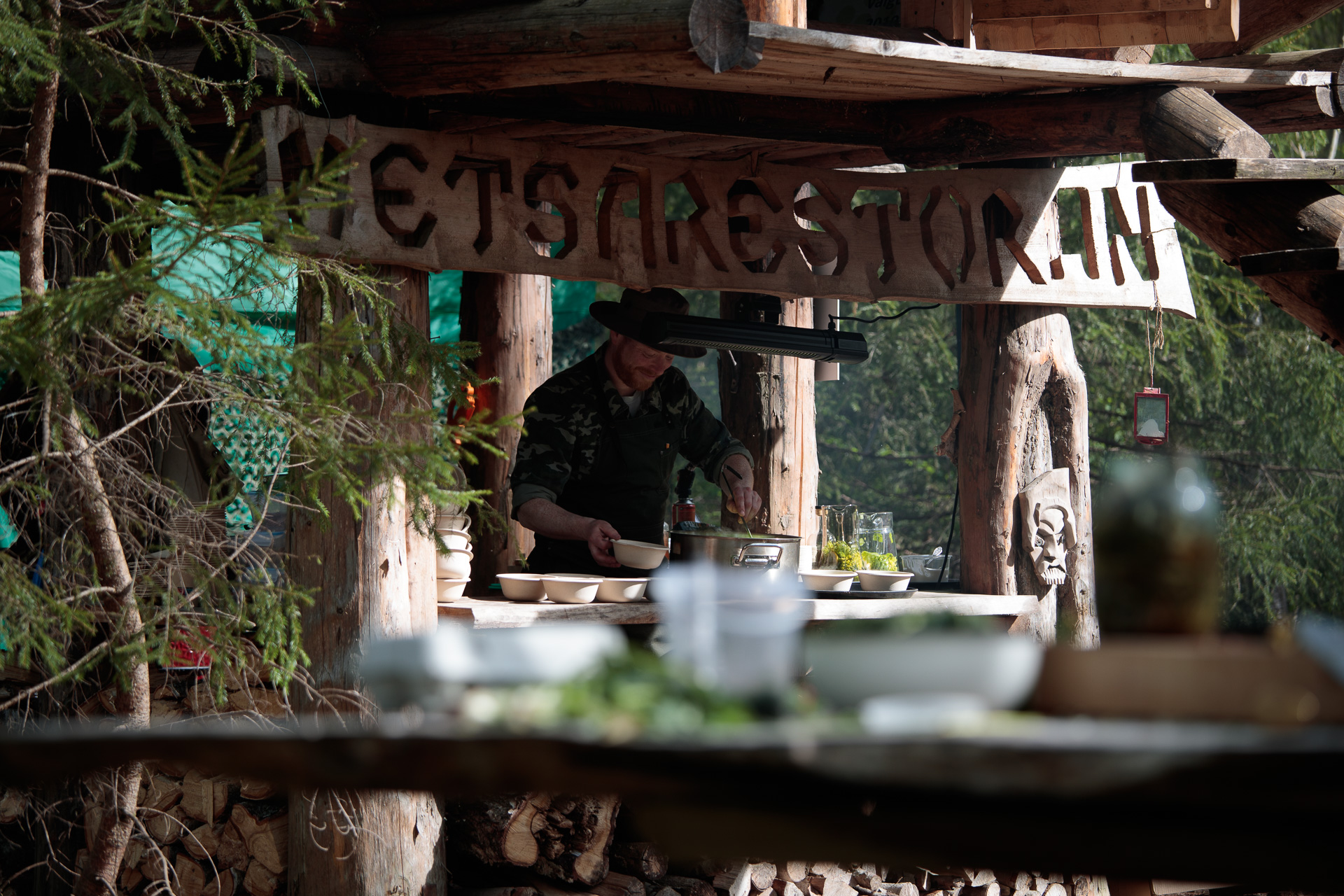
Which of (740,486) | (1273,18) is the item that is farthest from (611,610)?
(1273,18)

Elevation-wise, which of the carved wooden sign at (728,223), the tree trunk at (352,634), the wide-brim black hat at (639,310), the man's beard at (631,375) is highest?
the carved wooden sign at (728,223)

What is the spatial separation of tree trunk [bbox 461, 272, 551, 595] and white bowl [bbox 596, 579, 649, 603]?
1.64 metres

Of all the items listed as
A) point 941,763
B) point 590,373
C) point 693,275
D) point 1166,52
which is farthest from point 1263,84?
point 1166,52

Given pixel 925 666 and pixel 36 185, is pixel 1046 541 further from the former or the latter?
pixel 925 666

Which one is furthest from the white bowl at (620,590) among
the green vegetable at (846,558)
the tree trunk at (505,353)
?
the tree trunk at (505,353)

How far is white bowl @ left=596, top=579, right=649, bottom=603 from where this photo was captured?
4.11 metres

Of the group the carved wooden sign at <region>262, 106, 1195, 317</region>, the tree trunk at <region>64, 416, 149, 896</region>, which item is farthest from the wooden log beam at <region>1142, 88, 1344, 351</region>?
the tree trunk at <region>64, 416, 149, 896</region>

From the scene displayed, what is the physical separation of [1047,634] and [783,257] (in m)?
2.08

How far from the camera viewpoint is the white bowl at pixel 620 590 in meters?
4.11

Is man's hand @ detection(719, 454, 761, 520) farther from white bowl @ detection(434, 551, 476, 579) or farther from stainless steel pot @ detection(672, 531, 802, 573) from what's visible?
white bowl @ detection(434, 551, 476, 579)

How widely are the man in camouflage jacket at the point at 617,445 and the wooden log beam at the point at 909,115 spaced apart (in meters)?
0.89

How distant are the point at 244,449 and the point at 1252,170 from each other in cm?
458

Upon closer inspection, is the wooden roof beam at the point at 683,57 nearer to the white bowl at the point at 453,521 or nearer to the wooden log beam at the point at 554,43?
the wooden log beam at the point at 554,43

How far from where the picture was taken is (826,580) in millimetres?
4426
